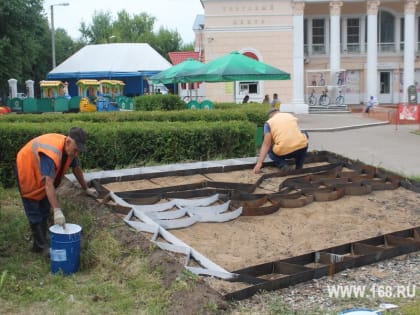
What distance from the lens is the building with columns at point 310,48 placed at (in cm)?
3328

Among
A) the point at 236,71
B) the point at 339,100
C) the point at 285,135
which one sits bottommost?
the point at 285,135

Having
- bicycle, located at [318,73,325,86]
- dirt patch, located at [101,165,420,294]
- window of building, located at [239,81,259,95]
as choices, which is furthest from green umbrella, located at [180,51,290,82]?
bicycle, located at [318,73,325,86]

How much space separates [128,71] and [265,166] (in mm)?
25371

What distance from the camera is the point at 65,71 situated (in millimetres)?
33406

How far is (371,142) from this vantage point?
683 inches

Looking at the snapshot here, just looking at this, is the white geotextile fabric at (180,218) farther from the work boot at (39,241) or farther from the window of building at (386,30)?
the window of building at (386,30)

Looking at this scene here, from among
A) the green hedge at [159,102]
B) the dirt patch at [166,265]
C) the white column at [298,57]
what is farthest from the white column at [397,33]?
the dirt patch at [166,265]

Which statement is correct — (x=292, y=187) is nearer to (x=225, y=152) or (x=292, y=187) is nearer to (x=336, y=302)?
(x=225, y=152)

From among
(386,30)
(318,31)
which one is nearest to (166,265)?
(318,31)

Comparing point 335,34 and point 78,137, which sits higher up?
point 335,34

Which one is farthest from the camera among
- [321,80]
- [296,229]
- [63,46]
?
[63,46]

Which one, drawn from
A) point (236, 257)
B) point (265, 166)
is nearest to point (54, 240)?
point (236, 257)

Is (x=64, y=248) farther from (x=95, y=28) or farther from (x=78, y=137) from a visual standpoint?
(x=95, y=28)

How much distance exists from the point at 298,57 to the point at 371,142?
16881 millimetres
